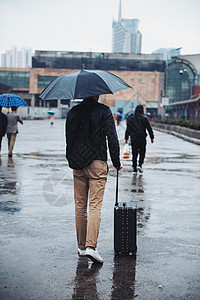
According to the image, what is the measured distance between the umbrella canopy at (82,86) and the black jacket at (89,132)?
133mm

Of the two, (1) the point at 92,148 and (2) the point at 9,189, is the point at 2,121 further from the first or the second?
(1) the point at 92,148

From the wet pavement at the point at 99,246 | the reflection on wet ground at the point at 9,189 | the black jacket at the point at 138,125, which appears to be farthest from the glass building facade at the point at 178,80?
the wet pavement at the point at 99,246

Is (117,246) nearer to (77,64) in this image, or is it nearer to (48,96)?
(48,96)

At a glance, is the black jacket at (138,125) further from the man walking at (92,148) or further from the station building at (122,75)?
the station building at (122,75)

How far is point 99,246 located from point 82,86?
187 centimetres

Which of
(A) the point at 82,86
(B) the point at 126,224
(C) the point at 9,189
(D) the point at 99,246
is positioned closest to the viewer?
(A) the point at 82,86

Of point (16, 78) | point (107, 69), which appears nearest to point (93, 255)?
point (107, 69)

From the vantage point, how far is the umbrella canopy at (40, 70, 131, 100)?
16.1 ft

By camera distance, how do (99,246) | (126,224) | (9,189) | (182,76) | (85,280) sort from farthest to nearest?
(182,76) < (9,189) < (99,246) < (126,224) < (85,280)

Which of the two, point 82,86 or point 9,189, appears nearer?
point 82,86

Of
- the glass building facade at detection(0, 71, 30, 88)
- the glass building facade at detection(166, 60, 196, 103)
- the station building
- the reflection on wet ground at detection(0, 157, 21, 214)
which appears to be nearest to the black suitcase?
the reflection on wet ground at detection(0, 157, 21, 214)

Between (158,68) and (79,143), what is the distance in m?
127

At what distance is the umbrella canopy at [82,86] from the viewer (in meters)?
4.90

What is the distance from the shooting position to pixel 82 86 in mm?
4969
